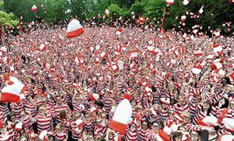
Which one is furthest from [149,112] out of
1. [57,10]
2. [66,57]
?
[57,10]

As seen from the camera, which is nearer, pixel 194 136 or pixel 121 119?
pixel 121 119

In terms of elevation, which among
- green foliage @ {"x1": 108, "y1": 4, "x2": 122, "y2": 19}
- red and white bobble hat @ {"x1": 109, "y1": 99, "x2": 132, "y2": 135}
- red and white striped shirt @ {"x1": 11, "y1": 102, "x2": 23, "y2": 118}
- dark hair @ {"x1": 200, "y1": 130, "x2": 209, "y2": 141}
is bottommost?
dark hair @ {"x1": 200, "y1": 130, "x2": 209, "y2": 141}

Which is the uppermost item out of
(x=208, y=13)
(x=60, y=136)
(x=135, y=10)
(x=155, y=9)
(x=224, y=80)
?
(x=135, y=10)

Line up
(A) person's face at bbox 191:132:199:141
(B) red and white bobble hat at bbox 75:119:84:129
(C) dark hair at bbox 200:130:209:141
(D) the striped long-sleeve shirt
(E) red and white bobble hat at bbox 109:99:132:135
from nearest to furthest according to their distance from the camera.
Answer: (E) red and white bobble hat at bbox 109:99:132:135, (A) person's face at bbox 191:132:199:141, (D) the striped long-sleeve shirt, (B) red and white bobble hat at bbox 75:119:84:129, (C) dark hair at bbox 200:130:209:141

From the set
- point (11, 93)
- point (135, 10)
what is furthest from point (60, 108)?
point (135, 10)

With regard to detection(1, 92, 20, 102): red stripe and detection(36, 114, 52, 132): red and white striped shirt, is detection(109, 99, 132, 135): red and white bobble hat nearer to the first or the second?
detection(1, 92, 20, 102): red stripe

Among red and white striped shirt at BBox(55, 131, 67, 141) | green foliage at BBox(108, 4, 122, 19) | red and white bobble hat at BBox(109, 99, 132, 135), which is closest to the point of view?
red and white bobble hat at BBox(109, 99, 132, 135)

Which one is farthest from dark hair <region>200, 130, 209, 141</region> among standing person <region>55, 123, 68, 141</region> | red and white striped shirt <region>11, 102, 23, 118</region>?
red and white striped shirt <region>11, 102, 23, 118</region>

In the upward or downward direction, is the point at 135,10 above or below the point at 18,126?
above

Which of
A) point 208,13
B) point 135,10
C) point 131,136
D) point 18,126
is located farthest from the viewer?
point 135,10

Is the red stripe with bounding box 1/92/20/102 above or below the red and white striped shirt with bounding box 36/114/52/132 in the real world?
above

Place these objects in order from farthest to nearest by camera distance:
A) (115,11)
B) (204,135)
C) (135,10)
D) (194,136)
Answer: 1. (115,11)
2. (135,10)
3. (204,135)
4. (194,136)

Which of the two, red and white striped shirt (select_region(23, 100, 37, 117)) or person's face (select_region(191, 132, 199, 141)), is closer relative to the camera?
person's face (select_region(191, 132, 199, 141))

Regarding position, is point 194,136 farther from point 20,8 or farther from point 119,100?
point 20,8
